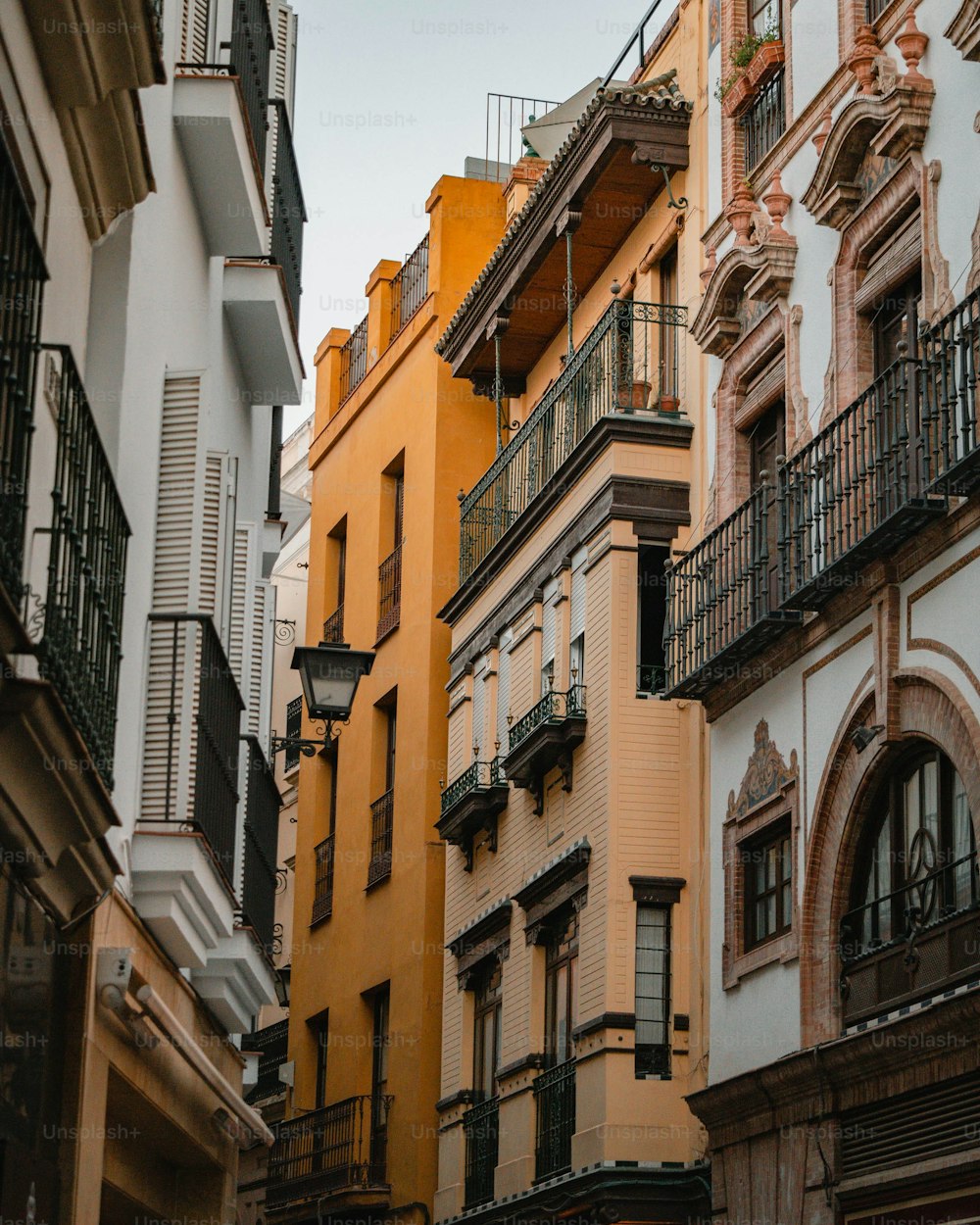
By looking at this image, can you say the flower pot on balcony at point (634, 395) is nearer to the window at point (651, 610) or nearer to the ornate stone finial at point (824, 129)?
the window at point (651, 610)

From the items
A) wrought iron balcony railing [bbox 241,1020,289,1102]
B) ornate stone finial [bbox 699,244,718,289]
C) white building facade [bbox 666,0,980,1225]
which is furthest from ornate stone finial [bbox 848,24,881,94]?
→ wrought iron balcony railing [bbox 241,1020,289,1102]

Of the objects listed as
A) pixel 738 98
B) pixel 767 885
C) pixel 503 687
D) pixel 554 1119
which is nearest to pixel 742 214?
pixel 738 98

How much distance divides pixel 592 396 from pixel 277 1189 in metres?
13.0

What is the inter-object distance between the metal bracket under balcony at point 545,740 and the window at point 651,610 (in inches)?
34.2

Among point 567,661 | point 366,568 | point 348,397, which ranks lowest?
point 567,661

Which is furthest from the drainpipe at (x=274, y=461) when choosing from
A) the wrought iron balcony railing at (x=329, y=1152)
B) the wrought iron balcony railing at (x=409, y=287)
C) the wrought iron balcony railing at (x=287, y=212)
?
the wrought iron balcony railing at (x=409, y=287)

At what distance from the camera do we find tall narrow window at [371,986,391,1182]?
2734cm

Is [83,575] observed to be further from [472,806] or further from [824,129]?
[472,806]

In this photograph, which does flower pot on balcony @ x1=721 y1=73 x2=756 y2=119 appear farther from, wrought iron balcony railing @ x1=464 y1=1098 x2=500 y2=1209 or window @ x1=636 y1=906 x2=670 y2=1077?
wrought iron balcony railing @ x1=464 y1=1098 x2=500 y2=1209

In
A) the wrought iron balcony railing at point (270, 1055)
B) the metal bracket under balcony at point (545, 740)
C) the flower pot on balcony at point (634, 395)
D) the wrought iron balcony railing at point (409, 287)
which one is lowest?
the wrought iron balcony railing at point (270, 1055)

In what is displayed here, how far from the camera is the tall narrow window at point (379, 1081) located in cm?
2734

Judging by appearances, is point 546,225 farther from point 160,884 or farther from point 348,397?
point 160,884

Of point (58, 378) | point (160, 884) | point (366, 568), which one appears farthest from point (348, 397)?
point (58, 378)

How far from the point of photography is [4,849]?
7.37 meters
